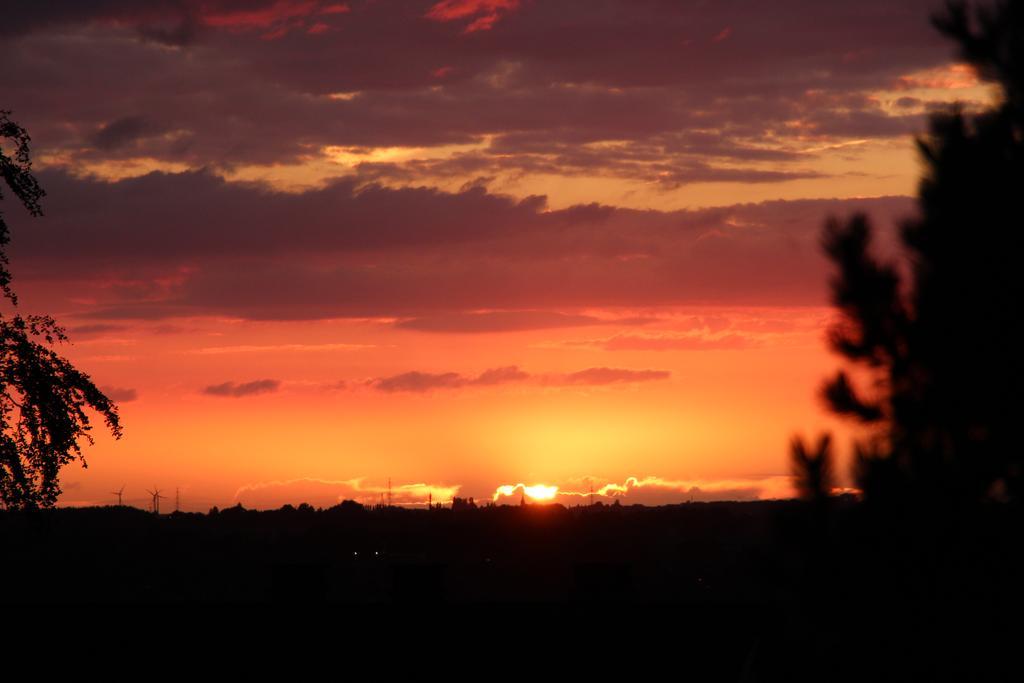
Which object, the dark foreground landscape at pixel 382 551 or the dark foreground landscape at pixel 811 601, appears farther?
the dark foreground landscape at pixel 382 551

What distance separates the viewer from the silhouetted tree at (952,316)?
9.63 meters

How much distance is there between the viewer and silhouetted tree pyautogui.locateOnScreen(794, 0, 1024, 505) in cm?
963

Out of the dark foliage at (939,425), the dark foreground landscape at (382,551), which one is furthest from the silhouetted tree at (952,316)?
the dark foreground landscape at (382,551)

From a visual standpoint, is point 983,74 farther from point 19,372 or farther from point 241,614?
point 19,372

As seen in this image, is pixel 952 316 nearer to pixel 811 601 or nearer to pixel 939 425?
pixel 939 425

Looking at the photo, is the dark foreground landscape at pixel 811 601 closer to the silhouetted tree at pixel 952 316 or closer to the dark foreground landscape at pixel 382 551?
the silhouetted tree at pixel 952 316

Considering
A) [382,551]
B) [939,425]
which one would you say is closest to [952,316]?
[939,425]

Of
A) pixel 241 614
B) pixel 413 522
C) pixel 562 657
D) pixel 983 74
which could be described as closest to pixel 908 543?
pixel 983 74

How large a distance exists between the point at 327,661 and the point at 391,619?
1154 millimetres

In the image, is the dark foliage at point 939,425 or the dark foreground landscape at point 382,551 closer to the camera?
the dark foliage at point 939,425

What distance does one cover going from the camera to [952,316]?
9906 millimetres

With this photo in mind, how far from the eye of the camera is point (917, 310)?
33.2ft

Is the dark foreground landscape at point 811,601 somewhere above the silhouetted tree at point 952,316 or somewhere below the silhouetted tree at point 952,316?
below

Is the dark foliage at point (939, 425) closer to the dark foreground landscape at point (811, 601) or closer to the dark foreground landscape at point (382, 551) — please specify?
the dark foreground landscape at point (811, 601)
